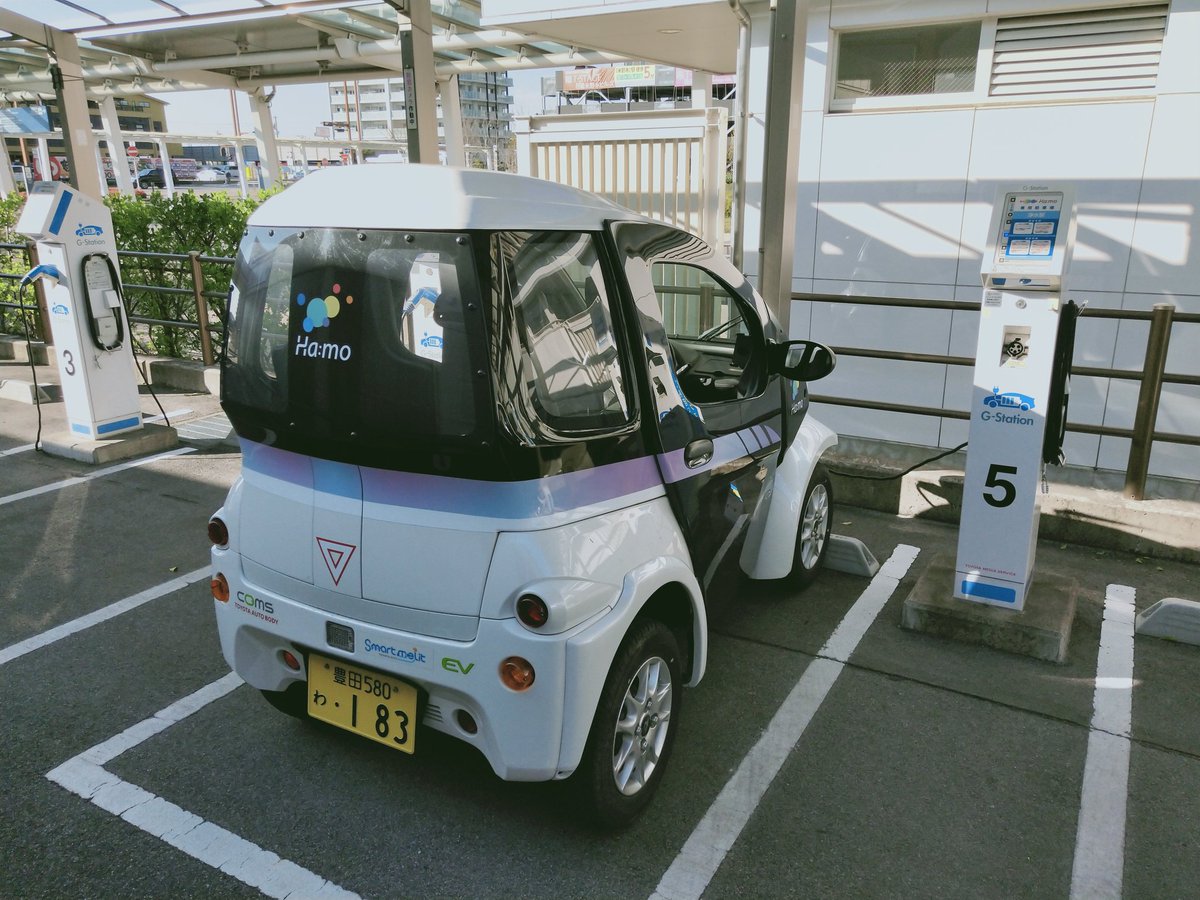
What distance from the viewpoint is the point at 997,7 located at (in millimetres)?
6203

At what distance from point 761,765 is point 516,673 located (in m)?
1.15

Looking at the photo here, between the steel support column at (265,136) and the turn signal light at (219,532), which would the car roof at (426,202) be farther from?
the steel support column at (265,136)

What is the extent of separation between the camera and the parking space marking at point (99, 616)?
3.71 metres

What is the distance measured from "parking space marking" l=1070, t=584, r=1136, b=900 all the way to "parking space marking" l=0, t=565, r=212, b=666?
3.99m

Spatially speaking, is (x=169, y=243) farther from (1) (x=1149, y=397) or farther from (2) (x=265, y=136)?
(2) (x=265, y=136)

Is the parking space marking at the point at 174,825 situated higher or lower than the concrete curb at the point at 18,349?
lower

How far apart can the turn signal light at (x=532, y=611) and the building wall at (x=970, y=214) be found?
533 cm

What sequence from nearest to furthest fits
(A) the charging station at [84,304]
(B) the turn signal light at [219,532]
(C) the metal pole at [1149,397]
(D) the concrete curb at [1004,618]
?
1. (B) the turn signal light at [219,532]
2. (D) the concrete curb at [1004,618]
3. (C) the metal pole at [1149,397]
4. (A) the charging station at [84,304]

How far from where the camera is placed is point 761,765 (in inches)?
117

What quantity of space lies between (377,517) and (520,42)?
41.2 feet

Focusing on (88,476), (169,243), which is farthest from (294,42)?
(88,476)

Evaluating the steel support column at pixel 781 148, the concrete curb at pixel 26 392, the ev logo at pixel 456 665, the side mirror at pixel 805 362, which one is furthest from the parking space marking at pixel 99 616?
the concrete curb at pixel 26 392

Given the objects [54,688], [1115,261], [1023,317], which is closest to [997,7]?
[1115,261]

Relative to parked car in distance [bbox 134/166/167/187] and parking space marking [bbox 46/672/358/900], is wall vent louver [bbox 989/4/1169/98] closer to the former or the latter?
parking space marking [bbox 46/672/358/900]
